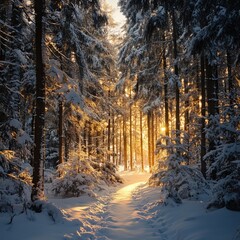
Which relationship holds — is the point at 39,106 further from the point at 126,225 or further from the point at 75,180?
the point at 75,180

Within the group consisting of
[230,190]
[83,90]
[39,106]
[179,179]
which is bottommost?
[179,179]

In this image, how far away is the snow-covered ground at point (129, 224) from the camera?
6.11 m

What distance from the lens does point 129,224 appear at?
26.2 ft

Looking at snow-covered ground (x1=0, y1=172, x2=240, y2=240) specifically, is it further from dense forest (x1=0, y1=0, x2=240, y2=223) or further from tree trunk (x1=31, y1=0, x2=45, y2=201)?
tree trunk (x1=31, y1=0, x2=45, y2=201)

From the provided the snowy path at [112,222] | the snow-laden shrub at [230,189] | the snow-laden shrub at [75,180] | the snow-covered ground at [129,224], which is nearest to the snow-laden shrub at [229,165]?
Answer: the snow-laden shrub at [230,189]

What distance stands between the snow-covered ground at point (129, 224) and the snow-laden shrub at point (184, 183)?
2.05ft

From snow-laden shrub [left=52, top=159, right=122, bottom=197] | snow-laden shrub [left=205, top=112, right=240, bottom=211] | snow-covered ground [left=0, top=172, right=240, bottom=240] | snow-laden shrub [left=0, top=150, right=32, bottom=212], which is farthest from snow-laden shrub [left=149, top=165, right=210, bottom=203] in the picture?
snow-laden shrub [left=0, top=150, right=32, bottom=212]

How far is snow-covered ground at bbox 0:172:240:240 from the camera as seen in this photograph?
20.0ft

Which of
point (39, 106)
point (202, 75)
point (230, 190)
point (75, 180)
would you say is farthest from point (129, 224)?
point (202, 75)

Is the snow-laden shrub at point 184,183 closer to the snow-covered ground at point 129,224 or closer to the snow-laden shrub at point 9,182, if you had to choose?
the snow-covered ground at point 129,224

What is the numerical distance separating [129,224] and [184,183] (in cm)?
363

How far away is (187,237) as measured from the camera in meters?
6.14

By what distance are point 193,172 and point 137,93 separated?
1119 cm

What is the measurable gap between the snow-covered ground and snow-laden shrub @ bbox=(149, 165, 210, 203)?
63 cm
